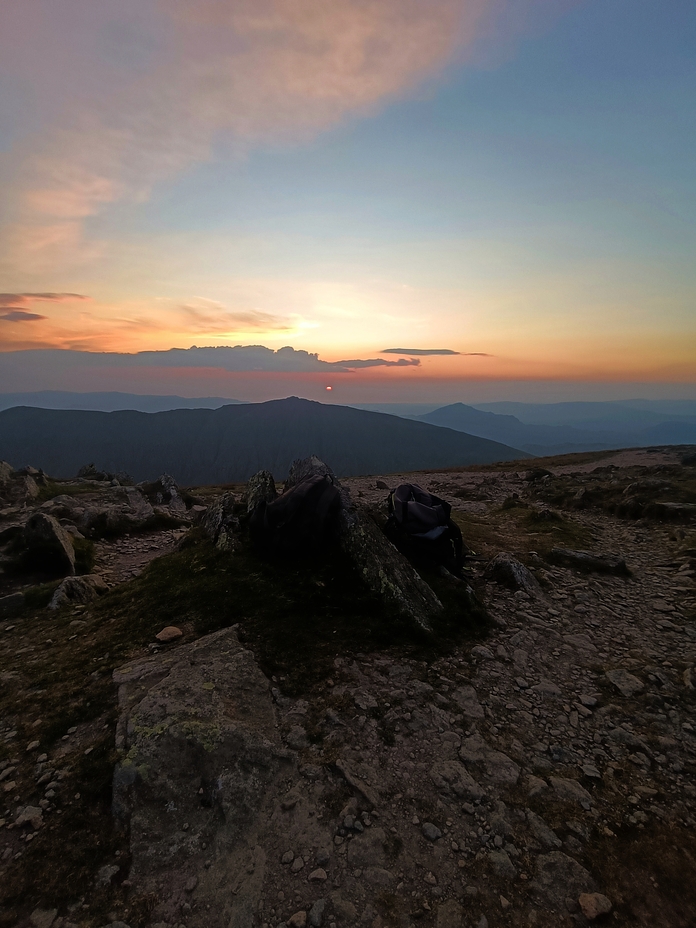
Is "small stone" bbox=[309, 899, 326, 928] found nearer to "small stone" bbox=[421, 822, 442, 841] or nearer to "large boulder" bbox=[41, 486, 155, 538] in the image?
"small stone" bbox=[421, 822, 442, 841]

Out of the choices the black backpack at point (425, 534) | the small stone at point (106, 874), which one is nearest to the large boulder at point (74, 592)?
the small stone at point (106, 874)

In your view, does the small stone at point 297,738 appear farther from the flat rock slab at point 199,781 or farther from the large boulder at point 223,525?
the large boulder at point 223,525

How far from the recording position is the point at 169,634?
27.8 feet

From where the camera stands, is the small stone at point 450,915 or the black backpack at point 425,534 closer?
the small stone at point 450,915

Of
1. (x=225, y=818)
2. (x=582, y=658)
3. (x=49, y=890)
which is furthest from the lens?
(x=582, y=658)

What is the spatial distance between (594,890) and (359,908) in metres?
2.76

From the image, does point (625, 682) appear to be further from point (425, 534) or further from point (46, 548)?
point (46, 548)

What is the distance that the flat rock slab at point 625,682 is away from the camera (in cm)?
826

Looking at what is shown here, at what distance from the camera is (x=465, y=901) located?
15.2ft

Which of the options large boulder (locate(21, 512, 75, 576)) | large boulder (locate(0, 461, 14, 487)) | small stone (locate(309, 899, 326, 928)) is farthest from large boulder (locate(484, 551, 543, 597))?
large boulder (locate(0, 461, 14, 487))

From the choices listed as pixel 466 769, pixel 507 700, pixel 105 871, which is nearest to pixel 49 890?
pixel 105 871

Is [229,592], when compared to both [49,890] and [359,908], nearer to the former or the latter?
[49,890]

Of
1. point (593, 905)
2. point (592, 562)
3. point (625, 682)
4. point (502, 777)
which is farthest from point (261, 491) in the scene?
point (592, 562)

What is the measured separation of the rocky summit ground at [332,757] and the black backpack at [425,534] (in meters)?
1.17
